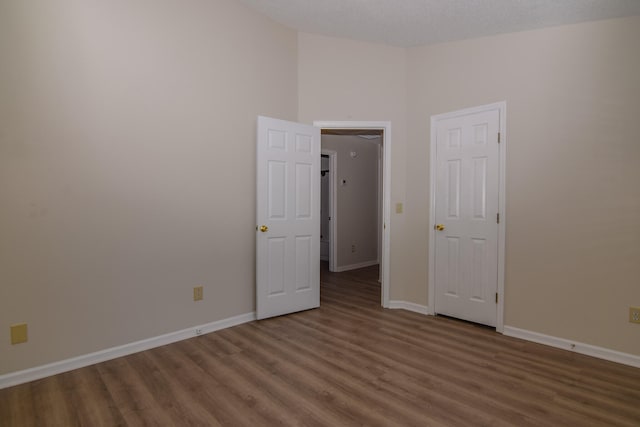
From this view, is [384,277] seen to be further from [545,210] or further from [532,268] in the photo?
[545,210]

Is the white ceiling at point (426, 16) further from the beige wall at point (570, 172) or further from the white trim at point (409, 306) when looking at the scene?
the white trim at point (409, 306)

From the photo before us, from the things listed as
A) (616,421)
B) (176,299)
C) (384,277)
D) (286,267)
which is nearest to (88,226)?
(176,299)

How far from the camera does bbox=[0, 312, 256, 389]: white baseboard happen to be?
232cm

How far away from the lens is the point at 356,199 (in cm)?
664

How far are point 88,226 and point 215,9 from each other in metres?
2.22

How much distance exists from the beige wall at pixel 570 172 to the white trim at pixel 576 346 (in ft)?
0.14

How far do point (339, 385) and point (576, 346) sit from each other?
2.04 m

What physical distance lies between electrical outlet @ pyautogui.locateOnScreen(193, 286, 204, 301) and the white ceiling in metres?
2.74

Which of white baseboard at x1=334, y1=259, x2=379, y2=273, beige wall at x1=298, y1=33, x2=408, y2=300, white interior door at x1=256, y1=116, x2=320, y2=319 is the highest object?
beige wall at x1=298, y1=33, x2=408, y2=300

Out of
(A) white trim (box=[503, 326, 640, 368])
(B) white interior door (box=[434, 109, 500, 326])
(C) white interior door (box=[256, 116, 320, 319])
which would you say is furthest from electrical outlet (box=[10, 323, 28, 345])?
(A) white trim (box=[503, 326, 640, 368])

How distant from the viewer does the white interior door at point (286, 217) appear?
3.58m

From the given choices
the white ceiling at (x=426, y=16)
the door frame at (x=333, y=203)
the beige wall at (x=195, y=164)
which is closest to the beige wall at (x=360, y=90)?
the white ceiling at (x=426, y=16)

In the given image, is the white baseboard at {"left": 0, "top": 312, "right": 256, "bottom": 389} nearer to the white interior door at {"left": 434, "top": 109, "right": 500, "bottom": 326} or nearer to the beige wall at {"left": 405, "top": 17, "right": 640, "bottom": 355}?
the white interior door at {"left": 434, "top": 109, "right": 500, "bottom": 326}

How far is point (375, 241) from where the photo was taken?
7.02m
